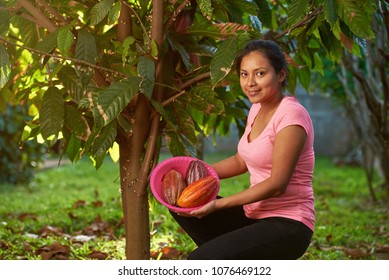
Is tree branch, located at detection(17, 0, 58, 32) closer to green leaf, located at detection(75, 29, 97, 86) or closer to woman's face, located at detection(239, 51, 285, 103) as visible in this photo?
green leaf, located at detection(75, 29, 97, 86)

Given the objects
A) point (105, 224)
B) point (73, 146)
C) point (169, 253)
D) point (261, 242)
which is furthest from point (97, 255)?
point (261, 242)

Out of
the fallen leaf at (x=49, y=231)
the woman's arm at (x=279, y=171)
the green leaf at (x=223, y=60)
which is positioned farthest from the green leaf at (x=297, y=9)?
the fallen leaf at (x=49, y=231)

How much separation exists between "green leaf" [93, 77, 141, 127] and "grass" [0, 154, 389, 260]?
2.11ft

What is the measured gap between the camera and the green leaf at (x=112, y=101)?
2.10 meters

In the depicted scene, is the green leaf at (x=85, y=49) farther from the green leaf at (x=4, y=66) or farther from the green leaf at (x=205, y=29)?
the green leaf at (x=205, y=29)

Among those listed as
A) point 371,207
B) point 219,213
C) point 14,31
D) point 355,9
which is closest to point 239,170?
point 219,213

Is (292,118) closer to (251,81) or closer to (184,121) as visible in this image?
(251,81)

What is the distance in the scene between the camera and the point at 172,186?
7.48 feet

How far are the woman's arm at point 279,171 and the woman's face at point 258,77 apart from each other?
0.17 metres

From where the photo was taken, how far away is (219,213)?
2.46 m

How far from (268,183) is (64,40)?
79 cm

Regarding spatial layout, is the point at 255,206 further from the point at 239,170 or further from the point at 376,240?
the point at 376,240

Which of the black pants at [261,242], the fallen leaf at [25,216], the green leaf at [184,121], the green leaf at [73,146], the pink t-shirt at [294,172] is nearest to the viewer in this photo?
the black pants at [261,242]

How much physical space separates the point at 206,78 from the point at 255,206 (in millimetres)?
493
